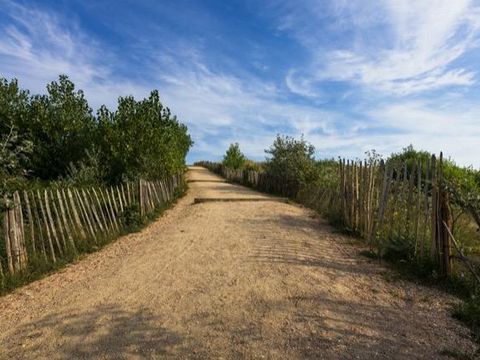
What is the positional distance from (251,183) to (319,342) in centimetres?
2132

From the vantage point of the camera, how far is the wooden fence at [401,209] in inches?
240

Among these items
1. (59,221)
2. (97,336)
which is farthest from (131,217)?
(97,336)

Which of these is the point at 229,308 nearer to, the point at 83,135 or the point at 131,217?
the point at 131,217

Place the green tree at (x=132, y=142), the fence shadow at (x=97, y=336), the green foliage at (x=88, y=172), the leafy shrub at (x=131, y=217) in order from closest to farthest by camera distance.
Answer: the fence shadow at (x=97, y=336) → the leafy shrub at (x=131, y=217) → the green foliage at (x=88, y=172) → the green tree at (x=132, y=142)

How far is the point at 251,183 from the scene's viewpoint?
2541 centimetres

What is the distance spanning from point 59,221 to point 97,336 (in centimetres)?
410

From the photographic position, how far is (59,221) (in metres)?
7.91

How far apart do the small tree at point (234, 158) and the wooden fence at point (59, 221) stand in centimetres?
2994

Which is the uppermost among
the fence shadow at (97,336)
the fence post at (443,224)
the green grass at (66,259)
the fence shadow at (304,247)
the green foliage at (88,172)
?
the green foliage at (88,172)

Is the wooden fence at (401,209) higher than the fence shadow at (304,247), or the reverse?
the wooden fence at (401,209)

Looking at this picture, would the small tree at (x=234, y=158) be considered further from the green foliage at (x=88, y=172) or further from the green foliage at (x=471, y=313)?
the green foliage at (x=471, y=313)

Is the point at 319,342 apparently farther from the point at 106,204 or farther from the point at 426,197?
the point at 106,204

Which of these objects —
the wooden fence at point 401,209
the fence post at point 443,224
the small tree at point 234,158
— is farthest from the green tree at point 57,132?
the small tree at point 234,158

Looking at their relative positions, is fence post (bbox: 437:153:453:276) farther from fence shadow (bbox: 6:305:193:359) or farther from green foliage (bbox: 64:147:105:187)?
green foliage (bbox: 64:147:105:187)
